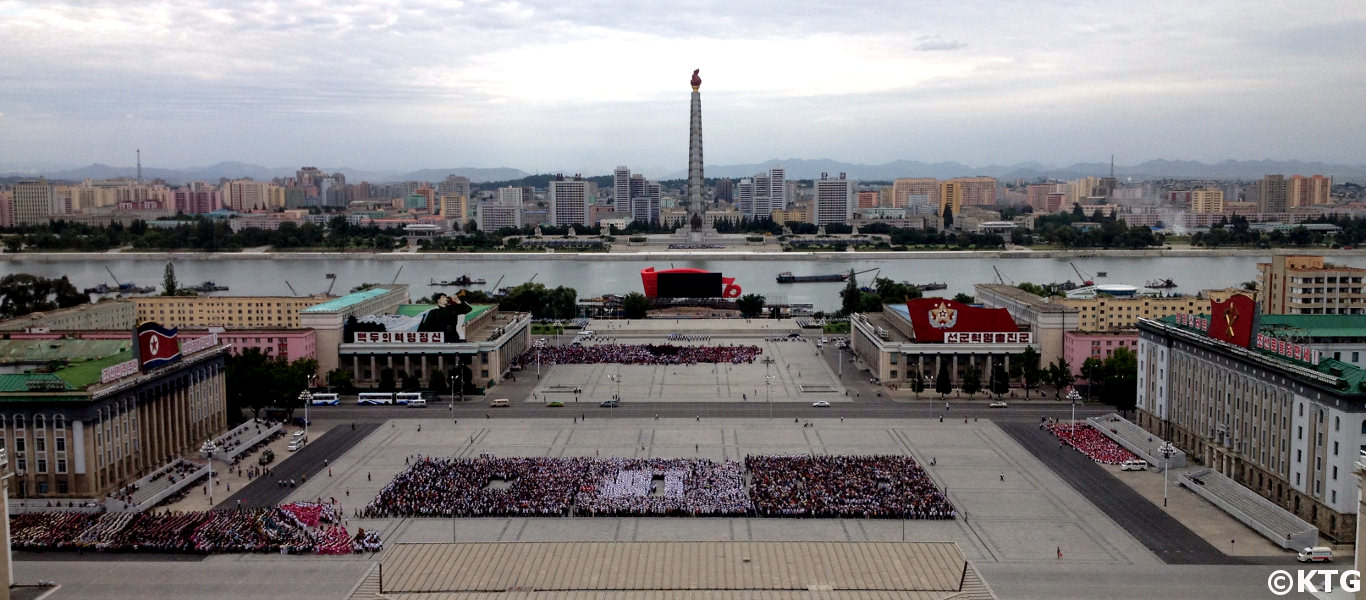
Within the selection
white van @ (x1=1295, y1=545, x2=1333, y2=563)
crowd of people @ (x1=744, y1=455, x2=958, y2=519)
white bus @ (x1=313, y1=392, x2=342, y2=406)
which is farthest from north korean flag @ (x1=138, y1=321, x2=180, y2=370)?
white van @ (x1=1295, y1=545, x2=1333, y2=563)

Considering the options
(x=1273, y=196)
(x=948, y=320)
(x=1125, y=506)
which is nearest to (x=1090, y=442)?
(x=1125, y=506)

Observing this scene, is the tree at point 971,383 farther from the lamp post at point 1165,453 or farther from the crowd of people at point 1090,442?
the lamp post at point 1165,453

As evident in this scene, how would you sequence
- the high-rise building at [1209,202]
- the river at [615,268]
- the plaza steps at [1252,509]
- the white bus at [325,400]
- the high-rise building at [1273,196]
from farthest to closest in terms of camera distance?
1. the high-rise building at [1273,196]
2. the high-rise building at [1209,202]
3. the river at [615,268]
4. the white bus at [325,400]
5. the plaza steps at [1252,509]

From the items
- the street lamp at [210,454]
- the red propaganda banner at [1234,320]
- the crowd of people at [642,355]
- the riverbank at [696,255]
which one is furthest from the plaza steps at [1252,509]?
the riverbank at [696,255]

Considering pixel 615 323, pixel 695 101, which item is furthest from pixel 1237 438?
pixel 695 101

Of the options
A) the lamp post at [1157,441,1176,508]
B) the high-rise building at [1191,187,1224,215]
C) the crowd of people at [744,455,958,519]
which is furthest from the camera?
the high-rise building at [1191,187,1224,215]

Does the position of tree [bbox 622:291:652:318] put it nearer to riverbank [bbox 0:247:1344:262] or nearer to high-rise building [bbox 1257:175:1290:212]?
riverbank [bbox 0:247:1344:262]
